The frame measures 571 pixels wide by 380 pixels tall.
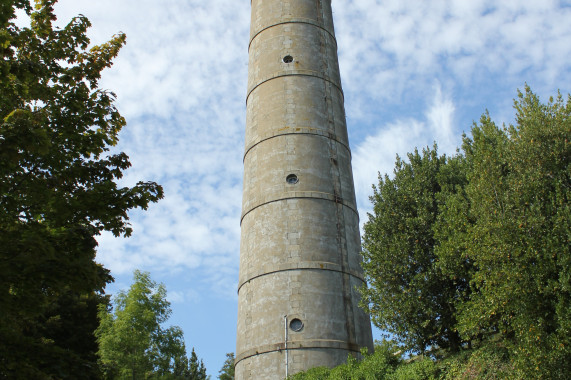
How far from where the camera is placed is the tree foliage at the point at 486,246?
13.5 meters

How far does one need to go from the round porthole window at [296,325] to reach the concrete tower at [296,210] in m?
0.04

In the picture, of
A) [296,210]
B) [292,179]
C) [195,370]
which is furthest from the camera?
[195,370]

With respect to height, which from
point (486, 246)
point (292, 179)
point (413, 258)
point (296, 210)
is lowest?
point (486, 246)

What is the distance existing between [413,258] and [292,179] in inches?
256

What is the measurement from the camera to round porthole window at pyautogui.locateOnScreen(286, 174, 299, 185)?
22.6m

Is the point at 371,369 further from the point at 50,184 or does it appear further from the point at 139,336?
the point at 139,336

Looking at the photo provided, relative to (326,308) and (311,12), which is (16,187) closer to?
(326,308)

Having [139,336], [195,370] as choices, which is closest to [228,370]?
[195,370]

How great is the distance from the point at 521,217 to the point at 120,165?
35.6 feet

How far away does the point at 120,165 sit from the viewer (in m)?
10.2

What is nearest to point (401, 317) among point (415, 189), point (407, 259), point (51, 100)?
point (407, 259)

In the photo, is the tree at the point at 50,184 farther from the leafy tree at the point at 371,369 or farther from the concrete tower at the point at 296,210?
the concrete tower at the point at 296,210

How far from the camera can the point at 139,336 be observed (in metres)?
27.1

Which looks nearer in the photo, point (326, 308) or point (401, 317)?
point (401, 317)
